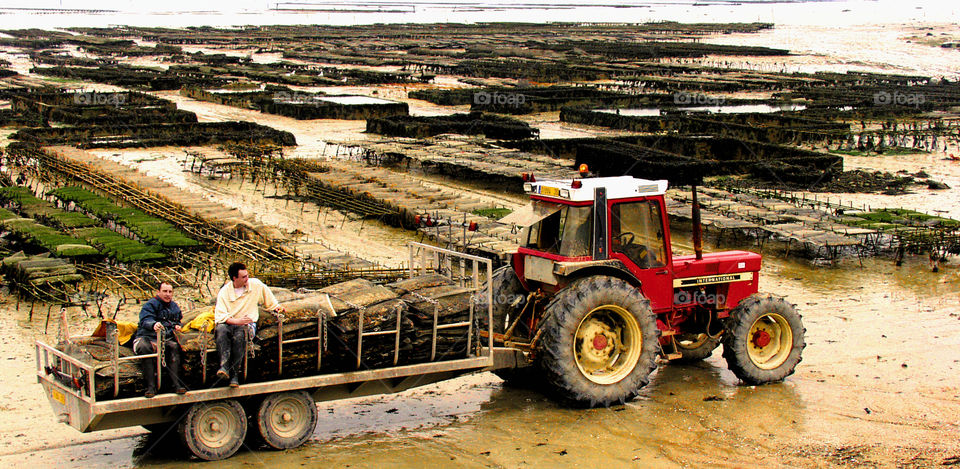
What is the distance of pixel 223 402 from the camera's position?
33.2 ft

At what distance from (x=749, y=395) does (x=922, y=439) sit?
199 cm

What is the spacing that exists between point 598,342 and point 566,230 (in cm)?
126

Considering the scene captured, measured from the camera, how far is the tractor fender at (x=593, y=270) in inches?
452

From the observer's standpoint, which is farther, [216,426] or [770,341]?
[770,341]

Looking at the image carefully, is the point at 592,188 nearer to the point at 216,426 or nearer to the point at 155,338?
the point at 216,426

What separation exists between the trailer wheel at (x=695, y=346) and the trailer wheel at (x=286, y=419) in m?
5.06

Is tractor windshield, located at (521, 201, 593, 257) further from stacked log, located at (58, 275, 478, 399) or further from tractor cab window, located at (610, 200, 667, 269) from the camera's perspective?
stacked log, located at (58, 275, 478, 399)

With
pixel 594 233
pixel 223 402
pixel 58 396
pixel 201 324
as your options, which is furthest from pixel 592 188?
pixel 58 396

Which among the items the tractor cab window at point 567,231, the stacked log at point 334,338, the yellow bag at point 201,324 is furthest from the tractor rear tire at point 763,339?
the yellow bag at point 201,324

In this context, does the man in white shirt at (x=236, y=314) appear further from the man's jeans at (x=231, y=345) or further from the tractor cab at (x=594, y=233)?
the tractor cab at (x=594, y=233)

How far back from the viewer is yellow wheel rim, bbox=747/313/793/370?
1305 centimetres

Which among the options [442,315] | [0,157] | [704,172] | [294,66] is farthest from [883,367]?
[294,66]

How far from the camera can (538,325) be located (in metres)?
11.7

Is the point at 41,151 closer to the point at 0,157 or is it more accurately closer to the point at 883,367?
the point at 0,157
